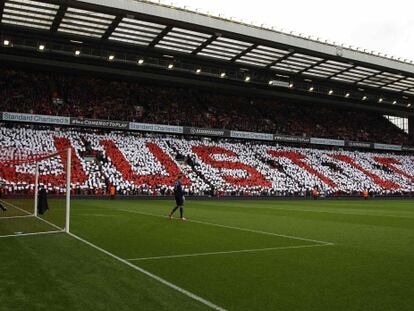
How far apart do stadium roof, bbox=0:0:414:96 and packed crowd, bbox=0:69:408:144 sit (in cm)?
809

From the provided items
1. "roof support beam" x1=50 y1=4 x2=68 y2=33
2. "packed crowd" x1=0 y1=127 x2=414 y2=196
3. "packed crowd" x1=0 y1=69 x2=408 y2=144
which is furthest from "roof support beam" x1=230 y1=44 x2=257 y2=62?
"roof support beam" x1=50 y1=4 x2=68 y2=33

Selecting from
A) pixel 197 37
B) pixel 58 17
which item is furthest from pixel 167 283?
pixel 197 37

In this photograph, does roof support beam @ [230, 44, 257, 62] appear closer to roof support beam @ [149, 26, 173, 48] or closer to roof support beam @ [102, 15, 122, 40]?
roof support beam @ [149, 26, 173, 48]

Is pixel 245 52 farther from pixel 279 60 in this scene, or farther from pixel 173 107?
pixel 173 107

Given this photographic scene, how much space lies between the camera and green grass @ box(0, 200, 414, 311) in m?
6.59

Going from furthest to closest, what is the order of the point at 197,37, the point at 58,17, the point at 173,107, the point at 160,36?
the point at 173,107
the point at 197,37
the point at 160,36
the point at 58,17

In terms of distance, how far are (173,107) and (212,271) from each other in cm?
4774

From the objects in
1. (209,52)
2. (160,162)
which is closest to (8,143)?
(160,162)

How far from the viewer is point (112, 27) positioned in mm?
40656

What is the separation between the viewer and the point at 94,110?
162 ft

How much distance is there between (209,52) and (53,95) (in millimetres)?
16971

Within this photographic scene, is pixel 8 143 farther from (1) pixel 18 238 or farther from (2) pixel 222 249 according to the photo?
(2) pixel 222 249

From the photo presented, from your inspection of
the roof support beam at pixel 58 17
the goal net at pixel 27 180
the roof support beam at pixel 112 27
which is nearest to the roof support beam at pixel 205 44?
the roof support beam at pixel 112 27

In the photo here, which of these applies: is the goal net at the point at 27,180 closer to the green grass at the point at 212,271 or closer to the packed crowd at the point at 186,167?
the packed crowd at the point at 186,167
